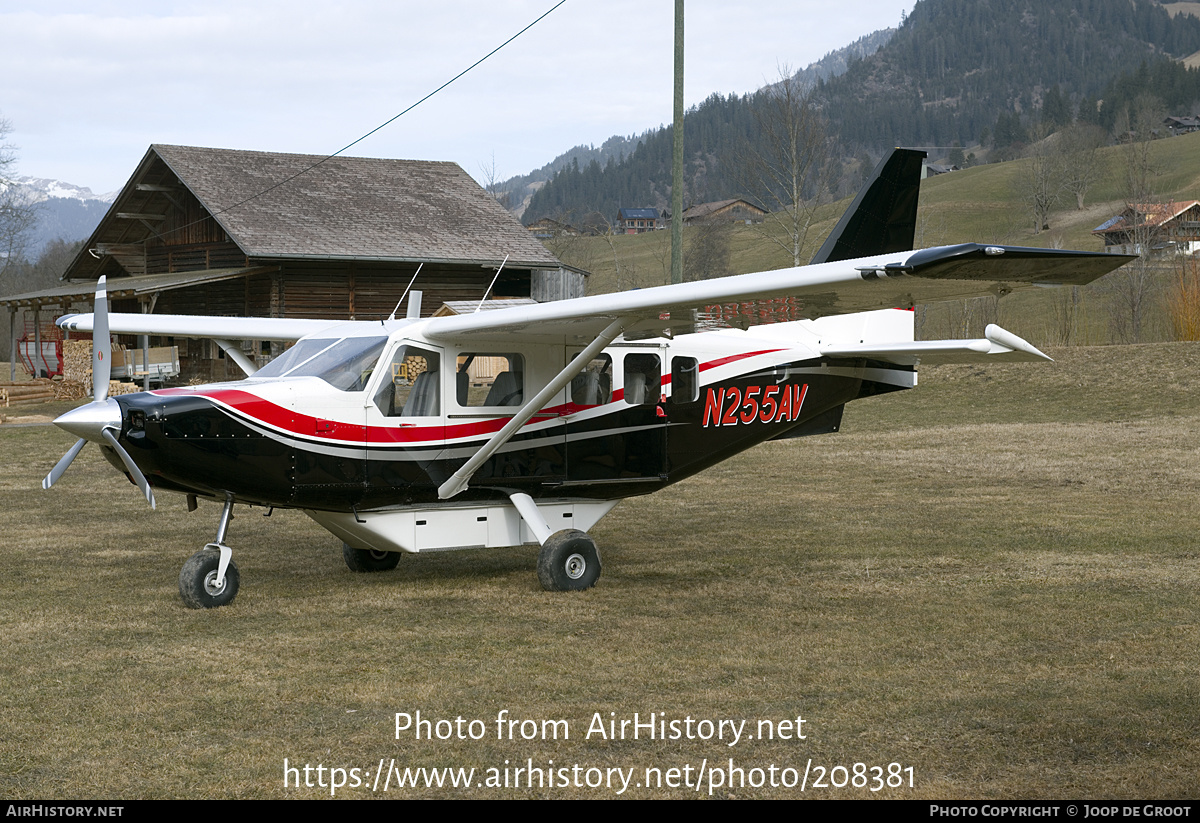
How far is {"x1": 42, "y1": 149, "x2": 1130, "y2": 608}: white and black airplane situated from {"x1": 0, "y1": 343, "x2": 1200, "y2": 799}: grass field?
2.37ft

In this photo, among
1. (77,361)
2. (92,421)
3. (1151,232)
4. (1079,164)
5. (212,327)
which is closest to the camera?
(92,421)

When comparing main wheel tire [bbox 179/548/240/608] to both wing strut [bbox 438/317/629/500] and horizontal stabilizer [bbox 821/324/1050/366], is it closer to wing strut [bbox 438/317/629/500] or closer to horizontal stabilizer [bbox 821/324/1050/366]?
wing strut [bbox 438/317/629/500]

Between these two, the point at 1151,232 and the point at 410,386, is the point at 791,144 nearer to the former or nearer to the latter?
the point at 1151,232

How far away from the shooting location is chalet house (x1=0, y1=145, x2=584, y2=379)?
3114 cm

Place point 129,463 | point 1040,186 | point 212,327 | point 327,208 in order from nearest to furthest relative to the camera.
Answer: point 129,463
point 212,327
point 327,208
point 1040,186

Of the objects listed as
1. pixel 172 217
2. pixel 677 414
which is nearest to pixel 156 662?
pixel 677 414

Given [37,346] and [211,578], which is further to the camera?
[37,346]

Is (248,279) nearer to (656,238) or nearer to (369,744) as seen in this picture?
(369,744)

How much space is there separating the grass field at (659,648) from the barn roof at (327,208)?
17.7 m

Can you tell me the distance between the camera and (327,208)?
3316cm

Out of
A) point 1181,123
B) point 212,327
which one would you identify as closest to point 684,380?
point 212,327

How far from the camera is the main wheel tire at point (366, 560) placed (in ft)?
32.7

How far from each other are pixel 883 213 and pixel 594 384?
3.53 metres

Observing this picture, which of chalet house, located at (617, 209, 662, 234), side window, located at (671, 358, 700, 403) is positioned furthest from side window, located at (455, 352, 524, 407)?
chalet house, located at (617, 209, 662, 234)
